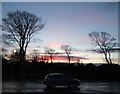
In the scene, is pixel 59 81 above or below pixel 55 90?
above

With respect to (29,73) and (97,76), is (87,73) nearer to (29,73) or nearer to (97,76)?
(97,76)

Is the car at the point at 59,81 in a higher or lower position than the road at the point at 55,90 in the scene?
higher

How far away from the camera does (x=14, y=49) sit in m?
Result: 43.1

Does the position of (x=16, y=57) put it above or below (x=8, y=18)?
below

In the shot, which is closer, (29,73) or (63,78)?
(63,78)

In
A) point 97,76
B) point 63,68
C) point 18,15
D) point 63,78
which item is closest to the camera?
point 63,78

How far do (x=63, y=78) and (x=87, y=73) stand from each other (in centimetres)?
1825

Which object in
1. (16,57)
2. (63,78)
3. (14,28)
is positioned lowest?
(63,78)

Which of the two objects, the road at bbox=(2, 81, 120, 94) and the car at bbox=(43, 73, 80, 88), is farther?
the car at bbox=(43, 73, 80, 88)

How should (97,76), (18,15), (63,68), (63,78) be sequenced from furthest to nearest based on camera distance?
(63,68), (97,76), (18,15), (63,78)

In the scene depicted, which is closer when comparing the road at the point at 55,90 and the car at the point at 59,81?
the road at the point at 55,90

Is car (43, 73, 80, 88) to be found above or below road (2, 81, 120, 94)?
above

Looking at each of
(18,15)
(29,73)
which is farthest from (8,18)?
(29,73)

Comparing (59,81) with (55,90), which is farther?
(59,81)
